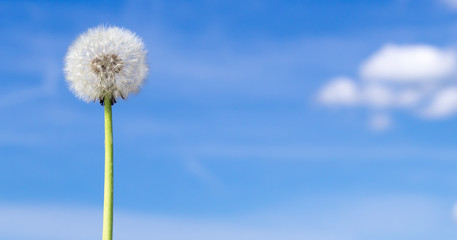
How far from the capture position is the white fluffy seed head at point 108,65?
489 centimetres

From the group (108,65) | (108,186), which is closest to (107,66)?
(108,65)

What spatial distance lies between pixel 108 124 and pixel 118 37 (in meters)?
1.05

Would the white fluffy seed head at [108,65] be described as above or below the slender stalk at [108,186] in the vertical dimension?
above

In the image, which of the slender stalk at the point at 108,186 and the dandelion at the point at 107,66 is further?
the dandelion at the point at 107,66

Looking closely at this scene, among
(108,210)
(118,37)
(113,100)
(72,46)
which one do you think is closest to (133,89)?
(113,100)

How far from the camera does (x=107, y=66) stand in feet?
16.2

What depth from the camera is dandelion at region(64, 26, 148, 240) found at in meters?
4.88

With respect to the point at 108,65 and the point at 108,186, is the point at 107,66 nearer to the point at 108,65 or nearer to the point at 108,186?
the point at 108,65

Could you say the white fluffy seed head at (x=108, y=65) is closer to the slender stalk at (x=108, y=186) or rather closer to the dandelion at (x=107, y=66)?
the dandelion at (x=107, y=66)

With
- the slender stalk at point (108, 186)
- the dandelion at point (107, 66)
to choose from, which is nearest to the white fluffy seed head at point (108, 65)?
the dandelion at point (107, 66)

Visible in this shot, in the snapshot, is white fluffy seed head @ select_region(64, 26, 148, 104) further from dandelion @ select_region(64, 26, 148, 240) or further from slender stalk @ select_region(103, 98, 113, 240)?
slender stalk @ select_region(103, 98, 113, 240)

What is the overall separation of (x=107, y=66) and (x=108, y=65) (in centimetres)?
2

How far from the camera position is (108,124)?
4719 millimetres

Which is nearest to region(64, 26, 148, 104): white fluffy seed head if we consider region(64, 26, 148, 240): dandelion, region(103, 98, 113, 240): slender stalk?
region(64, 26, 148, 240): dandelion
